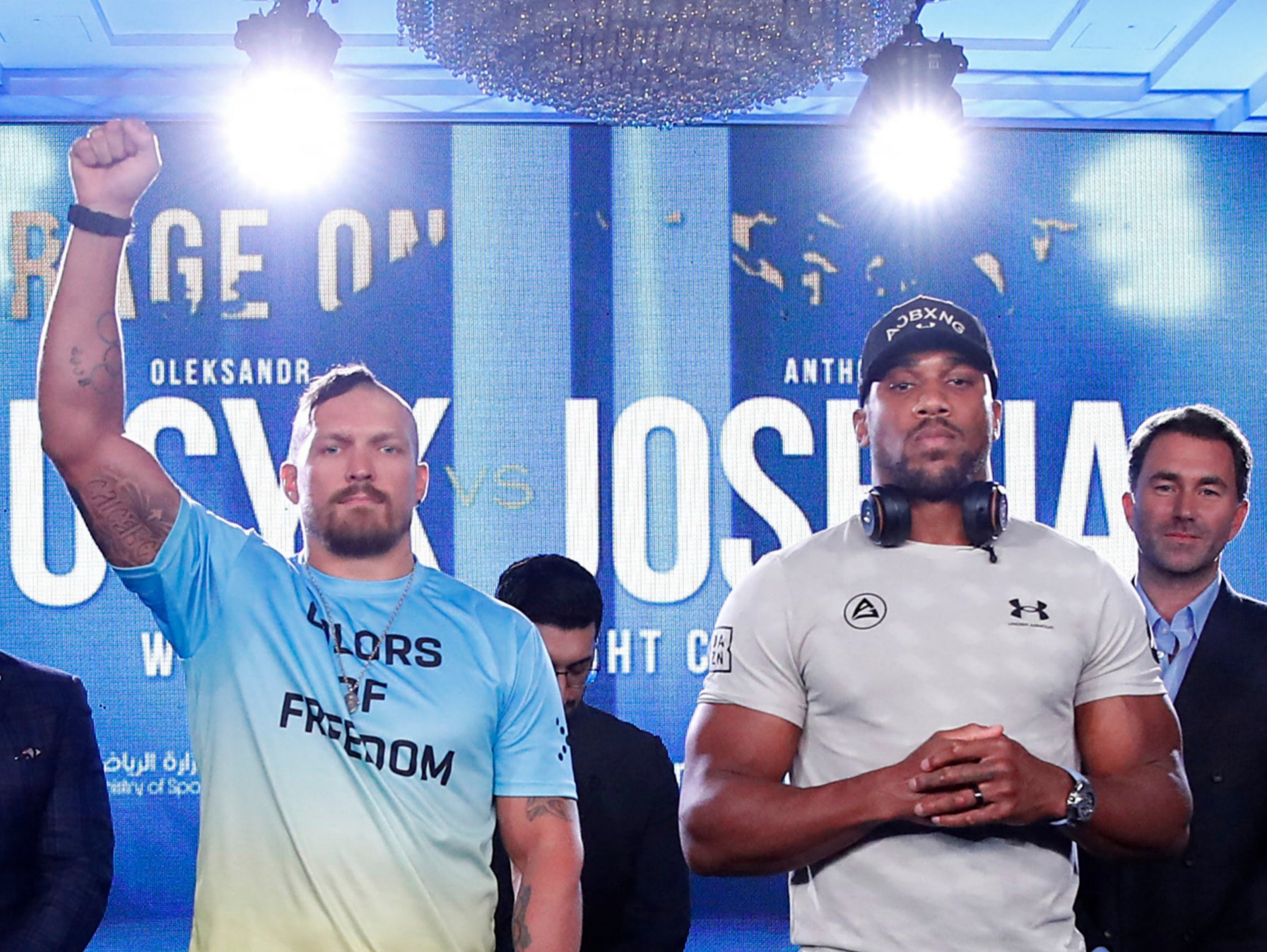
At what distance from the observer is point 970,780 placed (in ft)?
4.88

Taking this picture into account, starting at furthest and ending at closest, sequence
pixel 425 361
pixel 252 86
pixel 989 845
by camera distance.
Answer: pixel 425 361
pixel 252 86
pixel 989 845

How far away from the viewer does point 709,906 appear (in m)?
3.79

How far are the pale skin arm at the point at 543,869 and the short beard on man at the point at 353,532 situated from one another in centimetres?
37

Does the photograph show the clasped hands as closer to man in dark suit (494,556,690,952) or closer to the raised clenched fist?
man in dark suit (494,556,690,952)

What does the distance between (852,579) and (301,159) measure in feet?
9.26

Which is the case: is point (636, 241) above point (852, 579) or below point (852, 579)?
above

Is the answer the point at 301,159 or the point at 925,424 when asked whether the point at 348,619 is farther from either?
the point at 301,159

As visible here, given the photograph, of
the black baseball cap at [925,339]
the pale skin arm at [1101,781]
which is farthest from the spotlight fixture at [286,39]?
the pale skin arm at [1101,781]

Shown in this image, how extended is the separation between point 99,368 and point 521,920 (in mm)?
866

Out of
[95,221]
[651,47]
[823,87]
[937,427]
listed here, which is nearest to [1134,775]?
[937,427]

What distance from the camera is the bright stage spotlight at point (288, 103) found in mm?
3576

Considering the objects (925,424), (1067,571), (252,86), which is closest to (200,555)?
(925,424)

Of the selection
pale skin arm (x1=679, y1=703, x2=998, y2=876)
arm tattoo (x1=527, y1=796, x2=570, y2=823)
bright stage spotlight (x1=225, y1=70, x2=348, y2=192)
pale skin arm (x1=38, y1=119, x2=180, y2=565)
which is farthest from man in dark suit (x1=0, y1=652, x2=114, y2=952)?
bright stage spotlight (x1=225, y1=70, x2=348, y2=192)

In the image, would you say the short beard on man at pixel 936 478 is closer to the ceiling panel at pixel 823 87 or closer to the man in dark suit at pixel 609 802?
the man in dark suit at pixel 609 802
